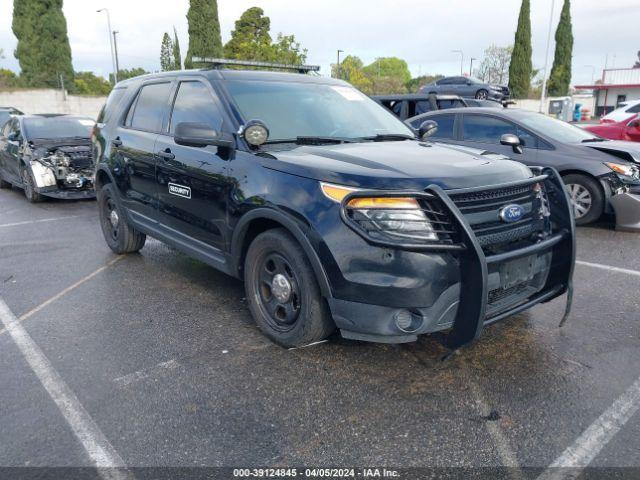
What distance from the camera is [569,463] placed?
7.95ft

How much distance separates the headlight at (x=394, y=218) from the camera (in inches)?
111

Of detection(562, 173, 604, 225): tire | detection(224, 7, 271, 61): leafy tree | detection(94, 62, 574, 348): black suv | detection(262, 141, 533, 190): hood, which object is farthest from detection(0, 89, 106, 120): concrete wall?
detection(262, 141, 533, 190): hood

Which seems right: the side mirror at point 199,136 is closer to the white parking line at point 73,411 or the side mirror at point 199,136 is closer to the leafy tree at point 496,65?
the white parking line at point 73,411

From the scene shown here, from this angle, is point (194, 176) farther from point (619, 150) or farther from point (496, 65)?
point (496, 65)

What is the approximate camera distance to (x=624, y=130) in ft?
41.0

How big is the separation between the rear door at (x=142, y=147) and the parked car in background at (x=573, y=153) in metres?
3.88

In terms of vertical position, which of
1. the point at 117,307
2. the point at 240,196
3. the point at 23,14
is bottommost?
the point at 117,307

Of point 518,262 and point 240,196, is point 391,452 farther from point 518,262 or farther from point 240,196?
point 240,196

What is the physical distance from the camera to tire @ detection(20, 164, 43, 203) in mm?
9368

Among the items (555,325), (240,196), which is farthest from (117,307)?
(555,325)

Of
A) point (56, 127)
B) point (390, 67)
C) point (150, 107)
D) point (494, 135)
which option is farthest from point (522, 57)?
point (390, 67)

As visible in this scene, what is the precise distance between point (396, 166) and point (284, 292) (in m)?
1.08

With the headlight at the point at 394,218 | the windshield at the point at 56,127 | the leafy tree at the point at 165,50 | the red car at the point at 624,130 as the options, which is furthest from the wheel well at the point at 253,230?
the leafy tree at the point at 165,50

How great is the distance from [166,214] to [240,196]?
1.29 meters
